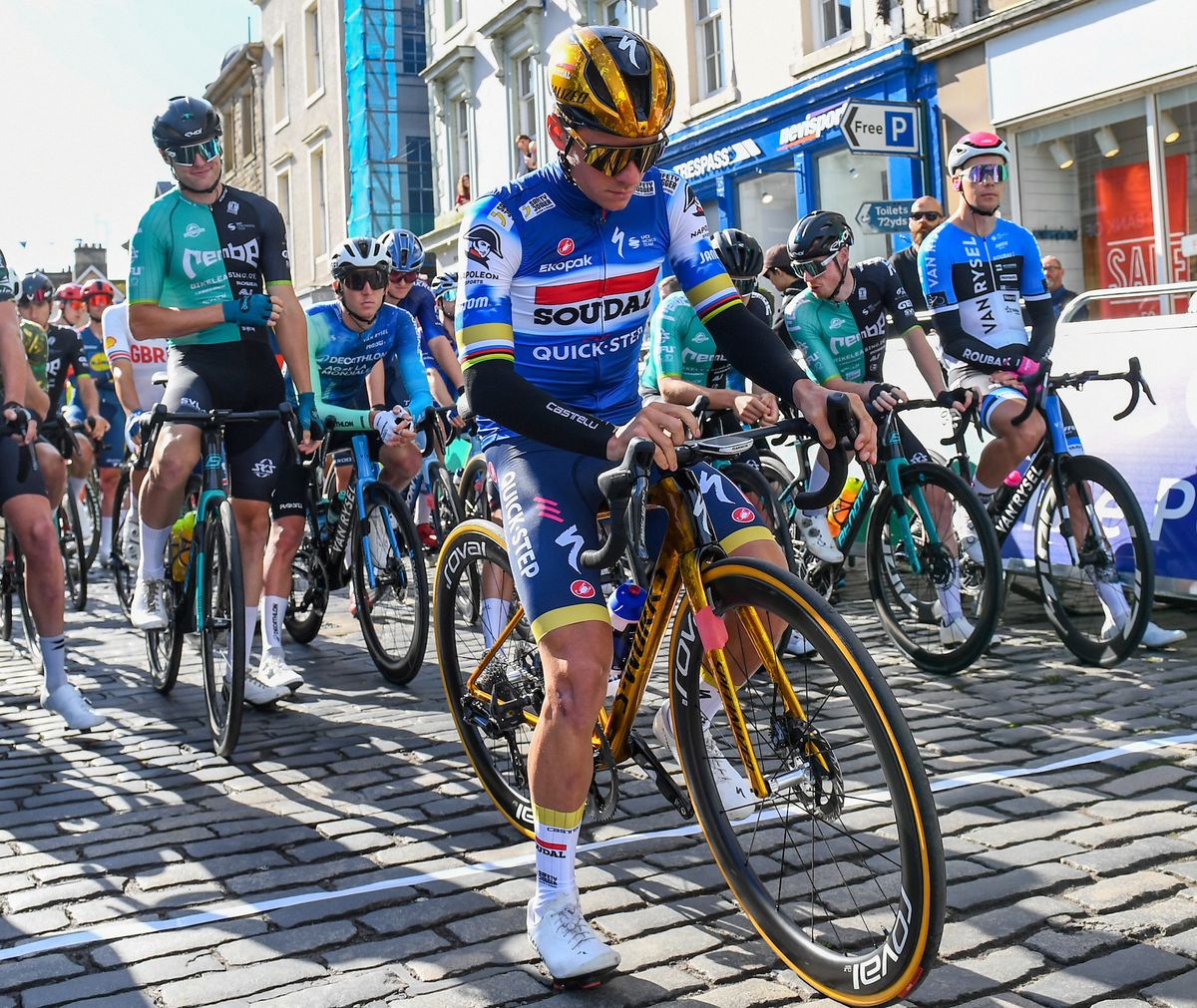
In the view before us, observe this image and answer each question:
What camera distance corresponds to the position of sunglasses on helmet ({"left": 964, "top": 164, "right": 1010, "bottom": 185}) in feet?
23.8

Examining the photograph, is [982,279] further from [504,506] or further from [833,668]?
[833,668]

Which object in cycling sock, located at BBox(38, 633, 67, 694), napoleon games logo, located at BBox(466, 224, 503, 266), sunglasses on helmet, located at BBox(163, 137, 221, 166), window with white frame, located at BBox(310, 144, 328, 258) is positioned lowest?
cycling sock, located at BBox(38, 633, 67, 694)

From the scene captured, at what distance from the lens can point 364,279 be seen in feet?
23.8

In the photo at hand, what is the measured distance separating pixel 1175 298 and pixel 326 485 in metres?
4.89

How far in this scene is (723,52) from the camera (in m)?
21.4

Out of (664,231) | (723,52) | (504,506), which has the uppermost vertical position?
(723,52)

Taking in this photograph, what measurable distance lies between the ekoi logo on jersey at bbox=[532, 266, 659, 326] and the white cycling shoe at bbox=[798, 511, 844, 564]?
373 cm

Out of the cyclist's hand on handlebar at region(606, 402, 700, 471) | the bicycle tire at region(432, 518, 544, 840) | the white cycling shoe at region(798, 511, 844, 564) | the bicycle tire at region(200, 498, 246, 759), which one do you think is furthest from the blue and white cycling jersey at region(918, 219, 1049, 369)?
the cyclist's hand on handlebar at region(606, 402, 700, 471)

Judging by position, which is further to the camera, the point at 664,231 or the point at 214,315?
the point at 214,315

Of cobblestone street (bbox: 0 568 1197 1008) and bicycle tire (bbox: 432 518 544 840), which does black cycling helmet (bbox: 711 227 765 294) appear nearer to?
cobblestone street (bbox: 0 568 1197 1008)

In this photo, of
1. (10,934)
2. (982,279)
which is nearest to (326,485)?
(982,279)

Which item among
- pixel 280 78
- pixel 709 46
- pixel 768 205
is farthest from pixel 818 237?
pixel 280 78

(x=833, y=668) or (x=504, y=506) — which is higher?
(x=504, y=506)

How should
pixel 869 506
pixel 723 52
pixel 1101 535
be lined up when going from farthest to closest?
pixel 723 52
pixel 869 506
pixel 1101 535
